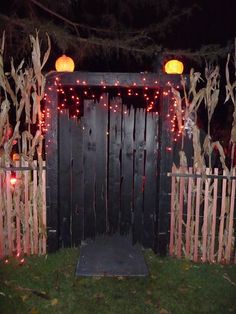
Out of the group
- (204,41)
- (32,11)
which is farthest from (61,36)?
(204,41)

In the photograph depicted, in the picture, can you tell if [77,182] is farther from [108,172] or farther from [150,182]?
[150,182]

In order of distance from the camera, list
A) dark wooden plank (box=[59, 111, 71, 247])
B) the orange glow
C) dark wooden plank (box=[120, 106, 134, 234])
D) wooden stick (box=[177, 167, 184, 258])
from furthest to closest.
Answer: the orange glow → dark wooden plank (box=[120, 106, 134, 234]) → dark wooden plank (box=[59, 111, 71, 247]) → wooden stick (box=[177, 167, 184, 258])

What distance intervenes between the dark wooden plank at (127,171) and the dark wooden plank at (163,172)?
535 millimetres

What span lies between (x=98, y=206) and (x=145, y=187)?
2.93 feet

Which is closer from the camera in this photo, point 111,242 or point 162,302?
point 162,302

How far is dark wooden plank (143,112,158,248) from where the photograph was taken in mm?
5879

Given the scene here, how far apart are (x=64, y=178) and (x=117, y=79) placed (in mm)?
1878

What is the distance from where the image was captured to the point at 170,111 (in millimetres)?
5441

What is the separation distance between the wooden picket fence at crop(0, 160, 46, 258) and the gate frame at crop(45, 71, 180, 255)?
0.13 meters

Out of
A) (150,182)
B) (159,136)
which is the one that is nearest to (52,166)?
(150,182)

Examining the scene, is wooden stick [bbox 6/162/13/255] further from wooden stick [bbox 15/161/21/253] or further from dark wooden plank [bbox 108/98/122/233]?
dark wooden plank [bbox 108/98/122/233]

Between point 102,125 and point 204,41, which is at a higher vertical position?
point 204,41

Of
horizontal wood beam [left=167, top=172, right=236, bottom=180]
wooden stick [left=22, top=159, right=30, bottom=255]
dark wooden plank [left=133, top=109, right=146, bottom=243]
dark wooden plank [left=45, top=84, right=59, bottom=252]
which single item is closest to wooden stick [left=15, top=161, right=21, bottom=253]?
wooden stick [left=22, top=159, right=30, bottom=255]

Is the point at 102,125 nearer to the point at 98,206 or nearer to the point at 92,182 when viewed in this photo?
the point at 92,182
